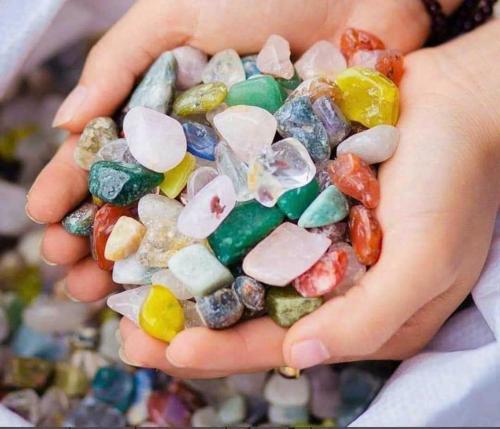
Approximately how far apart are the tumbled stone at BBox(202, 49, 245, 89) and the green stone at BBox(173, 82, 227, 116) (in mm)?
37

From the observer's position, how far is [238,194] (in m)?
0.61

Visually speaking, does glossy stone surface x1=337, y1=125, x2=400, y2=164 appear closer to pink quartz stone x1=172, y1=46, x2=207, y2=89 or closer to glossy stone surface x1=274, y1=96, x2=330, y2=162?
glossy stone surface x1=274, y1=96, x2=330, y2=162

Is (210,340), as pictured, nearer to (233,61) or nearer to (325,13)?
(233,61)

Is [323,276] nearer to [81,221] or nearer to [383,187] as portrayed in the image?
[383,187]

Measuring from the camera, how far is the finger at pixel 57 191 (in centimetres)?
65

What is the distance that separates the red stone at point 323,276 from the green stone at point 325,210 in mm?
28

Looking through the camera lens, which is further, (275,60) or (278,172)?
(275,60)

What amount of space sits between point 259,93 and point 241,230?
13 centimetres

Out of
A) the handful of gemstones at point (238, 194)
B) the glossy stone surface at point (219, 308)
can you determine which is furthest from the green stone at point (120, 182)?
the glossy stone surface at point (219, 308)

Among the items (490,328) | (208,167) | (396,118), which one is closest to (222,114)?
(208,167)

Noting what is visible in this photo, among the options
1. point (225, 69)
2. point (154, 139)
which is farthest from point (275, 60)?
point (154, 139)

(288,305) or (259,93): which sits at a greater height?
(259,93)

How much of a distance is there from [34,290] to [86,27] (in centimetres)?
32

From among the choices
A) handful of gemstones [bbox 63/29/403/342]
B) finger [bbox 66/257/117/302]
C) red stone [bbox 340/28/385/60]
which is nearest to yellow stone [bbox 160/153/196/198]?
handful of gemstones [bbox 63/29/403/342]
